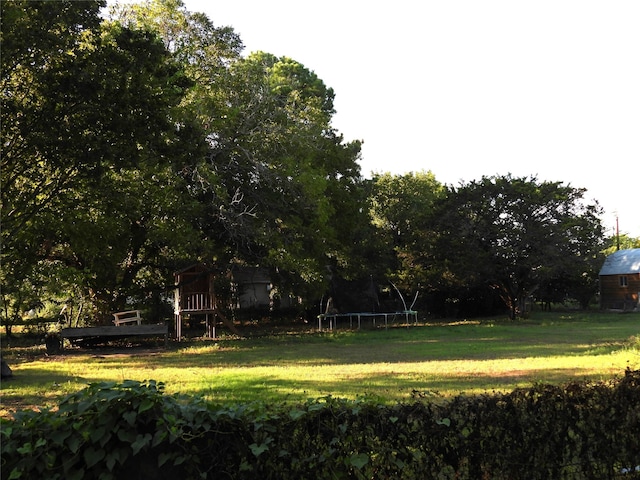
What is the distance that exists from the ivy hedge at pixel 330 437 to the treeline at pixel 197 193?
8.75 metres

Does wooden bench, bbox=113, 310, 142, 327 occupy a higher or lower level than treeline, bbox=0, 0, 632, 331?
lower

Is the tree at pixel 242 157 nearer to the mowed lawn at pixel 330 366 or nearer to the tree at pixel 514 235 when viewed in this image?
the mowed lawn at pixel 330 366

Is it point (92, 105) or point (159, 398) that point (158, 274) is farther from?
point (159, 398)

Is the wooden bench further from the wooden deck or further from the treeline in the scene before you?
the wooden deck

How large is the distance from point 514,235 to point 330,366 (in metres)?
19.1

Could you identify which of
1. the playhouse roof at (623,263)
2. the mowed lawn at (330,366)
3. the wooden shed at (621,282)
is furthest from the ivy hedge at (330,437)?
the playhouse roof at (623,263)

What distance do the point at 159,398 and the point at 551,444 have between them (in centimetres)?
222

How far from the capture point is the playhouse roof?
36.6 metres

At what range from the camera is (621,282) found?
3697 centimetres

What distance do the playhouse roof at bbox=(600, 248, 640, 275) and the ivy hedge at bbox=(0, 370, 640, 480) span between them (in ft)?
122

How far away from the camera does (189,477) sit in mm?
2701

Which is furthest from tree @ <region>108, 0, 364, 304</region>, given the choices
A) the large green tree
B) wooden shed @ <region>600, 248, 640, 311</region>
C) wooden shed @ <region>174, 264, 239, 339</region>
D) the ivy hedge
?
wooden shed @ <region>600, 248, 640, 311</region>

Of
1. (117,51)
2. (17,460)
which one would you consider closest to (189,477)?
(17,460)

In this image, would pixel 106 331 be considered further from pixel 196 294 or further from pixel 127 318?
pixel 196 294
